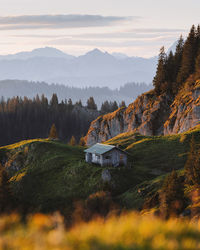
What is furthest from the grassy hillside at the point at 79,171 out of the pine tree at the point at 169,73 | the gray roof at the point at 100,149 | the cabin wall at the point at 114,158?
the pine tree at the point at 169,73

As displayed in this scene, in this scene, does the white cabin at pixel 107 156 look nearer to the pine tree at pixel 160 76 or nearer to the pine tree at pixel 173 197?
the pine tree at pixel 173 197

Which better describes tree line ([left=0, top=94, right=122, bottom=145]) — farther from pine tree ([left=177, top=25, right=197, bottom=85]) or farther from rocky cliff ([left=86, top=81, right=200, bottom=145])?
pine tree ([left=177, top=25, right=197, bottom=85])

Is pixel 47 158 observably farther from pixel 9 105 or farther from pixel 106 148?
pixel 9 105

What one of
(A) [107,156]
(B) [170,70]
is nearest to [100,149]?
(A) [107,156]

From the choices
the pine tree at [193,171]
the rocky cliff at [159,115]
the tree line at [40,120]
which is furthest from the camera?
the tree line at [40,120]

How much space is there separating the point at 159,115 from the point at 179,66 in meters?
20.8

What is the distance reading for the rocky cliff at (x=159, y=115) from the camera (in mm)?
71194

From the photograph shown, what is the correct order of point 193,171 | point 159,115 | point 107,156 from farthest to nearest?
point 159,115
point 107,156
point 193,171

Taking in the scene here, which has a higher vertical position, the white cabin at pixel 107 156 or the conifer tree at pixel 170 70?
the conifer tree at pixel 170 70

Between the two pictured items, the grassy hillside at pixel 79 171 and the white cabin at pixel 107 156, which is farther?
the white cabin at pixel 107 156

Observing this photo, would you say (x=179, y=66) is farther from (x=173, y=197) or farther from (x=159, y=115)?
(x=173, y=197)

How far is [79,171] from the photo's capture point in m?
47.6

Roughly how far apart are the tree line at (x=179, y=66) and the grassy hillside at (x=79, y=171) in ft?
101

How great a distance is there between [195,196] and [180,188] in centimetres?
168
